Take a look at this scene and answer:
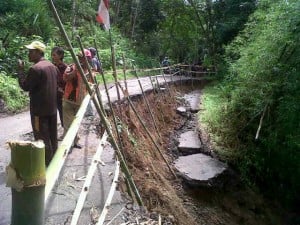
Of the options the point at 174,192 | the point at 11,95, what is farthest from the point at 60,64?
the point at 11,95

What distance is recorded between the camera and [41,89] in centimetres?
478

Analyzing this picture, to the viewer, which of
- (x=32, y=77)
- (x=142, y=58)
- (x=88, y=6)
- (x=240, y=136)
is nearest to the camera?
(x=32, y=77)

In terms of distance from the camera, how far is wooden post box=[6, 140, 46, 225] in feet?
4.53

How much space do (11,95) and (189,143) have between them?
15.4ft

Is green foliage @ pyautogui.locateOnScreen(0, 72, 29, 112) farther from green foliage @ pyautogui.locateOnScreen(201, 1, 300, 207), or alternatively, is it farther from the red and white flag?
the red and white flag

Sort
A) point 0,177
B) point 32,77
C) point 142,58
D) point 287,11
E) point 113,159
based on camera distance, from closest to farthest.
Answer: point 32,77
point 0,177
point 113,159
point 287,11
point 142,58

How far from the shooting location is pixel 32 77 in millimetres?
4660

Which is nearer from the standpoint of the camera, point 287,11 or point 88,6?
point 287,11

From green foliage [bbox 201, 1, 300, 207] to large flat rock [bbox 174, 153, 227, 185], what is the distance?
503 mm

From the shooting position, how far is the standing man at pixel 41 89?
15.2ft

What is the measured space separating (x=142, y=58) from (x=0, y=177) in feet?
56.4

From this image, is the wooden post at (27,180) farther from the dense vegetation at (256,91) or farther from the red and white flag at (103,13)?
the dense vegetation at (256,91)

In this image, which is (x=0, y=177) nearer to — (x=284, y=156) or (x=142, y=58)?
(x=284, y=156)

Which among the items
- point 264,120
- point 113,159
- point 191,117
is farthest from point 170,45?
point 113,159
